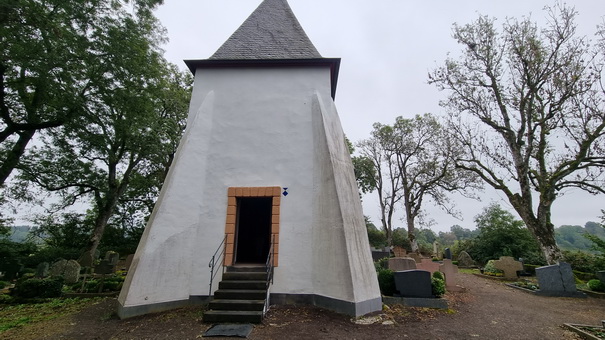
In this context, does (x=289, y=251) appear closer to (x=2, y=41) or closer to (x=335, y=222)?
(x=335, y=222)

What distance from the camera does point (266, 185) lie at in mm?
7594

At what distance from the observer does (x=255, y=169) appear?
7754 mm

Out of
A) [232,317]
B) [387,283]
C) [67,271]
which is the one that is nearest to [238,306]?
[232,317]

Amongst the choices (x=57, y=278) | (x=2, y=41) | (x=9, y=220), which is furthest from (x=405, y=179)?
(x=9, y=220)

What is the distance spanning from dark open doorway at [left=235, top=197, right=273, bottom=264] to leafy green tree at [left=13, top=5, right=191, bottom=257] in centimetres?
766

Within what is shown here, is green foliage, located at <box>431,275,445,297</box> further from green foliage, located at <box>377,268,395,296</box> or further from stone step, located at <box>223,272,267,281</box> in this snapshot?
stone step, located at <box>223,272,267,281</box>

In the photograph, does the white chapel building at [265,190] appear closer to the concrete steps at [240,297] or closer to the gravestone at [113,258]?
the concrete steps at [240,297]

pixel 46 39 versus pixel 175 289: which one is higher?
pixel 46 39

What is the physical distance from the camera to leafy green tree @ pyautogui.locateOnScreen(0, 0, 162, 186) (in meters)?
8.54

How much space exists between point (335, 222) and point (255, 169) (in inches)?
111

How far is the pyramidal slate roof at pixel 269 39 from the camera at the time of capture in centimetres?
892

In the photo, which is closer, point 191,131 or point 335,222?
point 335,222

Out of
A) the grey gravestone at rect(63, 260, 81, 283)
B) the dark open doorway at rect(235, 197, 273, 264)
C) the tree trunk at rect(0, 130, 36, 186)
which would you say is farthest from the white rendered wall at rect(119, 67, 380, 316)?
the tree trunk at rect(0, 130, 36, 186)

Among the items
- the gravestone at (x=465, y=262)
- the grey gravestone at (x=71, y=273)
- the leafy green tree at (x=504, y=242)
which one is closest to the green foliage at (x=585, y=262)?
the leafy green tree at (x=504, y=242)
